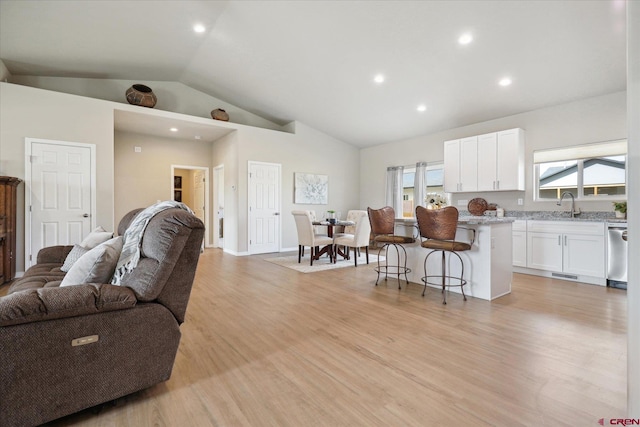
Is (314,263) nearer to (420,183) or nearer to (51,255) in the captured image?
(420,183)

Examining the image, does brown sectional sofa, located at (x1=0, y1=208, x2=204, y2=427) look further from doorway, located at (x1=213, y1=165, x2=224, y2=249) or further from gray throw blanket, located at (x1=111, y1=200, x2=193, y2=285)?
doorway, located at (x1=213, y1=165, x2=224, y2=249)

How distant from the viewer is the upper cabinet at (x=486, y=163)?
492 cm

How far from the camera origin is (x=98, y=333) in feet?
4.61

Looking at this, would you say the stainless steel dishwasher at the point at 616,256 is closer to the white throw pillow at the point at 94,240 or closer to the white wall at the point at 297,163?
the white wall at the point at 297,163

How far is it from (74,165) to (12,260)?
157cm

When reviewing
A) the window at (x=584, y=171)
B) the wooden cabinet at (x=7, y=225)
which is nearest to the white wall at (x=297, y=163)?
the wooden cabinet at (x=7, y=225)

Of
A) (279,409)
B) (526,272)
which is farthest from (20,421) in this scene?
(526,272)

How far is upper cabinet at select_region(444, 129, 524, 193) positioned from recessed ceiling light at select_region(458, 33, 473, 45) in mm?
1968

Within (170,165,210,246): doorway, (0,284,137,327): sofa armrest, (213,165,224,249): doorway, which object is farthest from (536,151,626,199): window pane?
(170,165,210,246): doorway

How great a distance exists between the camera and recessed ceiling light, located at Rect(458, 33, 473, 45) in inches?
143

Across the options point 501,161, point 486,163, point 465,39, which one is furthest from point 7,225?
point 501,161

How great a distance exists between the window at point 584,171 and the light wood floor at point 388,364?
6.29ft

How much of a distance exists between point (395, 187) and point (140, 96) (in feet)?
18.7

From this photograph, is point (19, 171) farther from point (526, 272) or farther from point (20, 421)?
point (526, 272)
